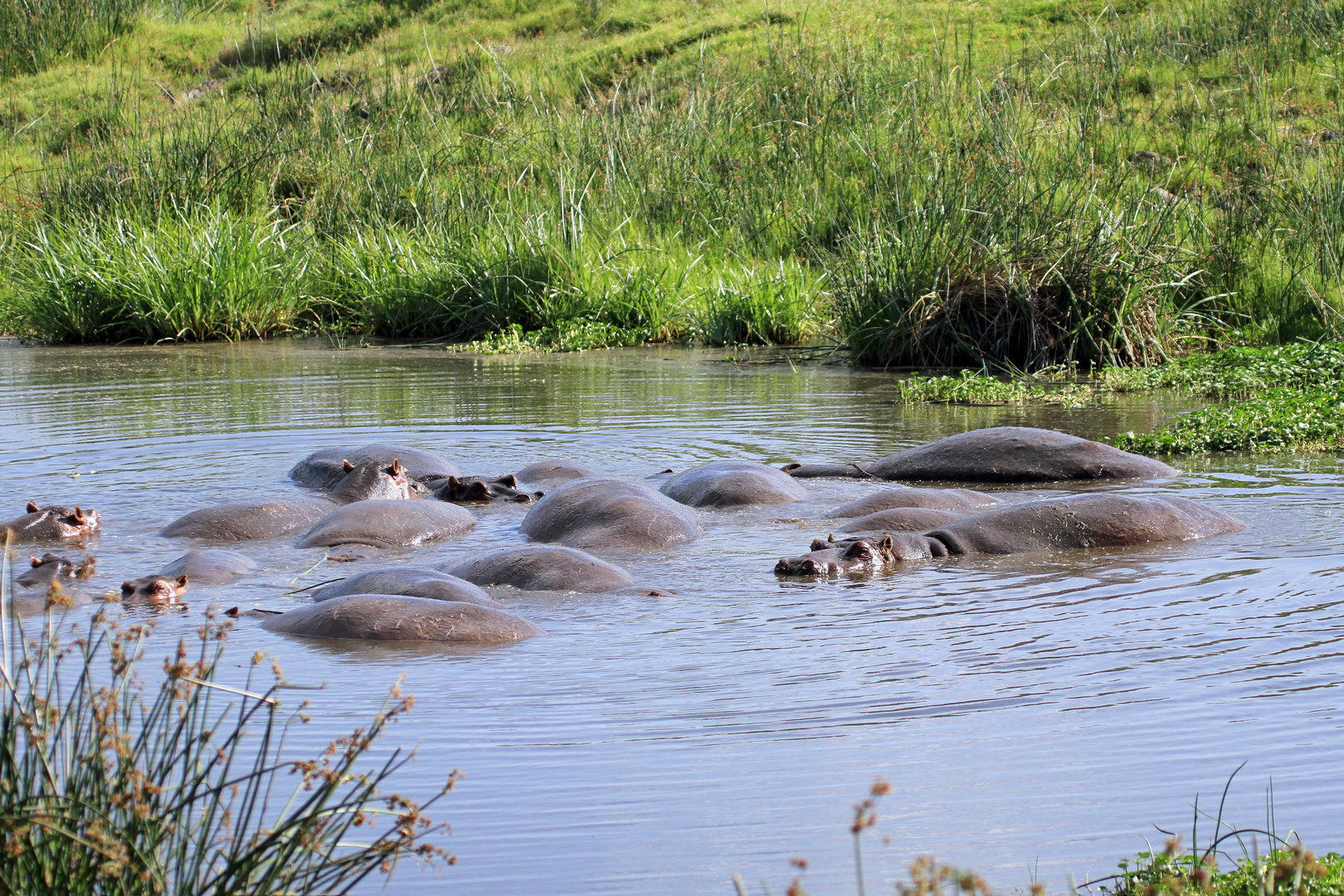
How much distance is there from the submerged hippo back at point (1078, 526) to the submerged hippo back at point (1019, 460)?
1.20 m

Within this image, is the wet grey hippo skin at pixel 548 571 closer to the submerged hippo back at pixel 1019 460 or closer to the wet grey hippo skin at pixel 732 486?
the wet grey hippo skin at pixel 732 486

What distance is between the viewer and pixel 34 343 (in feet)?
50.5

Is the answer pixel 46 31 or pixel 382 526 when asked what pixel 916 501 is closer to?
pixel 382 526

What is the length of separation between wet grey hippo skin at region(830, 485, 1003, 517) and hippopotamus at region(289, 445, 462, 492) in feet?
6.77

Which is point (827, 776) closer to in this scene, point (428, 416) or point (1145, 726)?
point (1145, 726)

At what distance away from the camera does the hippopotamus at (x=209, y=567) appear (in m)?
5.27

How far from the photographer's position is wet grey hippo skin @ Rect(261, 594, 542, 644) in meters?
4.41

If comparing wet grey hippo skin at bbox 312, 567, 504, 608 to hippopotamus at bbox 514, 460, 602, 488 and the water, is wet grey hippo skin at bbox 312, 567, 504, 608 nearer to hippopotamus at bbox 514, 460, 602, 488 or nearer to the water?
the water

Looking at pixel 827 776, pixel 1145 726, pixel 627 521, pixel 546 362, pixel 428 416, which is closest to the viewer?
pixel 827 776

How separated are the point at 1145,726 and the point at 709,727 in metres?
1.06

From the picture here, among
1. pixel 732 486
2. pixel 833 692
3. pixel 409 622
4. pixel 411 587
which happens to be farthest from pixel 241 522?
pixel 833 692

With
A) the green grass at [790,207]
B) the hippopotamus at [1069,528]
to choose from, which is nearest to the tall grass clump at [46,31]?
the green grass at [790,207]

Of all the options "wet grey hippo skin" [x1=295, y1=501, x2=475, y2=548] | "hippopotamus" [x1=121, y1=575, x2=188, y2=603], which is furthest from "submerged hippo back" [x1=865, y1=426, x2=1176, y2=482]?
"hippopotamus" [x1=121, y1=575, x2=188, y2=603]

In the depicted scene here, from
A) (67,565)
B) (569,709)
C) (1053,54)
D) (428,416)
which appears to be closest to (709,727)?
(569,709)
